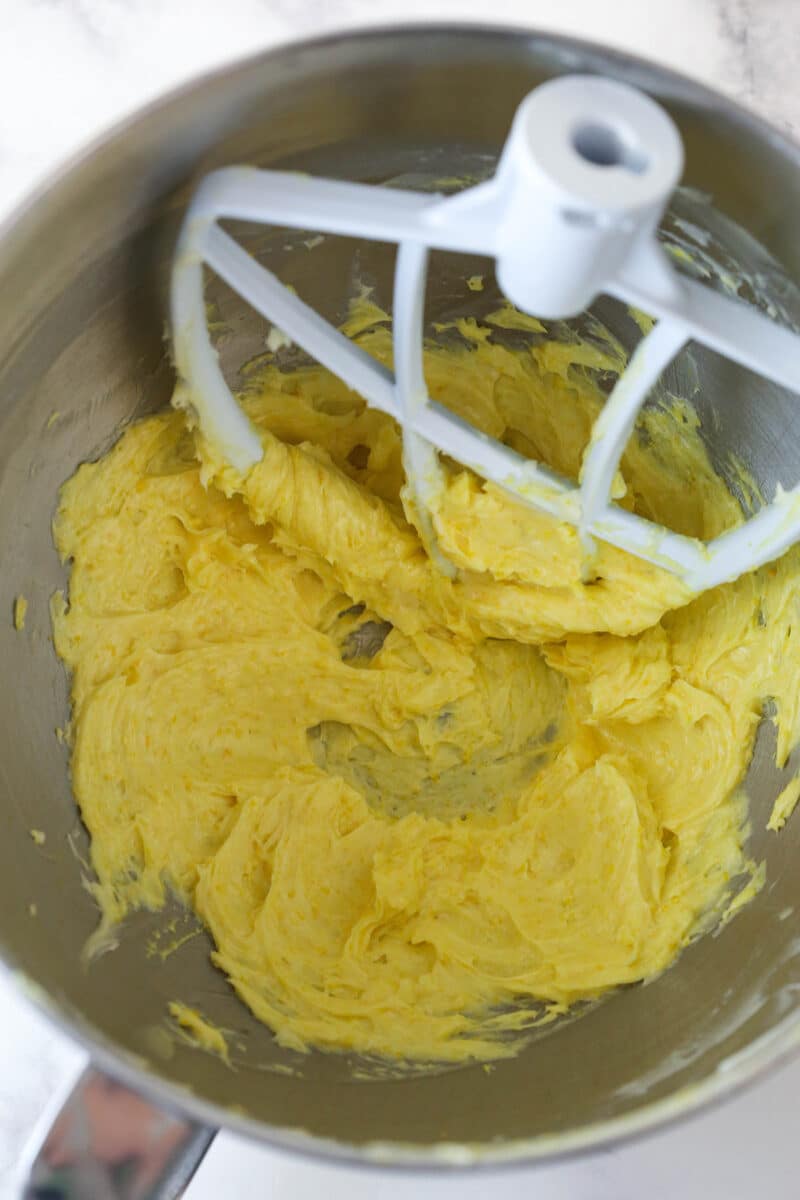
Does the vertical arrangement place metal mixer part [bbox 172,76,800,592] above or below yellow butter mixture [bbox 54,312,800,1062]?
above

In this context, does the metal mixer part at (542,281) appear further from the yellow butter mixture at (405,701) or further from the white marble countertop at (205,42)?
the white marble countertop at (205,42)

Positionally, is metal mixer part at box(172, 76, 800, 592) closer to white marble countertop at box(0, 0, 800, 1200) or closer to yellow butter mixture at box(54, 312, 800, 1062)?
yellow butter mixture at box(54, 312, 800, 1062)

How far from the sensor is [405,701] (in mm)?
1450

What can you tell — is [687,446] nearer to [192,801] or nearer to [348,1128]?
[192,801]

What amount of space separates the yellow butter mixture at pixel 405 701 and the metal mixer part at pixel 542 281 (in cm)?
7

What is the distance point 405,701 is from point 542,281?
73 centimetres

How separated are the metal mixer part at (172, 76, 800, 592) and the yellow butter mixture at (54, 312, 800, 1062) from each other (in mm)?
68

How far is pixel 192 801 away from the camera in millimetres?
1324

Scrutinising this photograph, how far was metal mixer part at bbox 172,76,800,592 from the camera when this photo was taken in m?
0.78

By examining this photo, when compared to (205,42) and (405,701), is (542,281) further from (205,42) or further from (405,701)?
(205,42)

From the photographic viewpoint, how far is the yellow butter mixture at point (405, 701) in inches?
49.2

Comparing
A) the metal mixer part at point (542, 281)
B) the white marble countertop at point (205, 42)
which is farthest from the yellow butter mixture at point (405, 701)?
the white marble countertop at point (205, 42)

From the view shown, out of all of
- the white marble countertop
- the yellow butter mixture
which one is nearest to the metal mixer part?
the yellow butter mixture

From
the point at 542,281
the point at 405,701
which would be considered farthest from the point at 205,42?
the point at 405,701
